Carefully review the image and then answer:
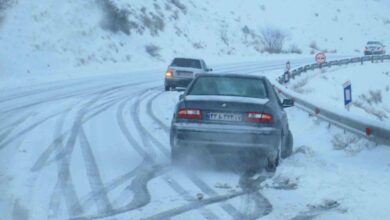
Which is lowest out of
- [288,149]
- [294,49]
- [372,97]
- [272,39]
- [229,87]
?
[294,49]

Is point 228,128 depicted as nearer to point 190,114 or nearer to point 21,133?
point 190,114

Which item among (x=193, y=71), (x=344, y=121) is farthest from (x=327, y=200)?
(x=193, y=71)

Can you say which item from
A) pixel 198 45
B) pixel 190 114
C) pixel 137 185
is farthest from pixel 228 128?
pixel 198 45

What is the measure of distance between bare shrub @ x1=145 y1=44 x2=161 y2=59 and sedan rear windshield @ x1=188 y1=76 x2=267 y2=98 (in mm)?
33340

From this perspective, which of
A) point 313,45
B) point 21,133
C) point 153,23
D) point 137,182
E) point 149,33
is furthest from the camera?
point 313,45

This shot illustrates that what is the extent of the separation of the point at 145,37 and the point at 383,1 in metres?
64.9

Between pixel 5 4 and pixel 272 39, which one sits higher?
pixel 5 4

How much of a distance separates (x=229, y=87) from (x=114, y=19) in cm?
3429

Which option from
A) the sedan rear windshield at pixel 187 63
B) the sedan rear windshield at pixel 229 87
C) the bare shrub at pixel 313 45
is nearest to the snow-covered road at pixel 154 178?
the sedan rear windshield at pixel 229 87

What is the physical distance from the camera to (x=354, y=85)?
3578 centimetres

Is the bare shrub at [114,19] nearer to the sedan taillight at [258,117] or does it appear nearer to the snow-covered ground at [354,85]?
the snow-covered ground at [354,85]

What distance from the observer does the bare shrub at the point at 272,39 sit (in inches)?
2530

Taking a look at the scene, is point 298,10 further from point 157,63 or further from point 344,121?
point 344,121

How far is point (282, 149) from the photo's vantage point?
10336 millimetres
